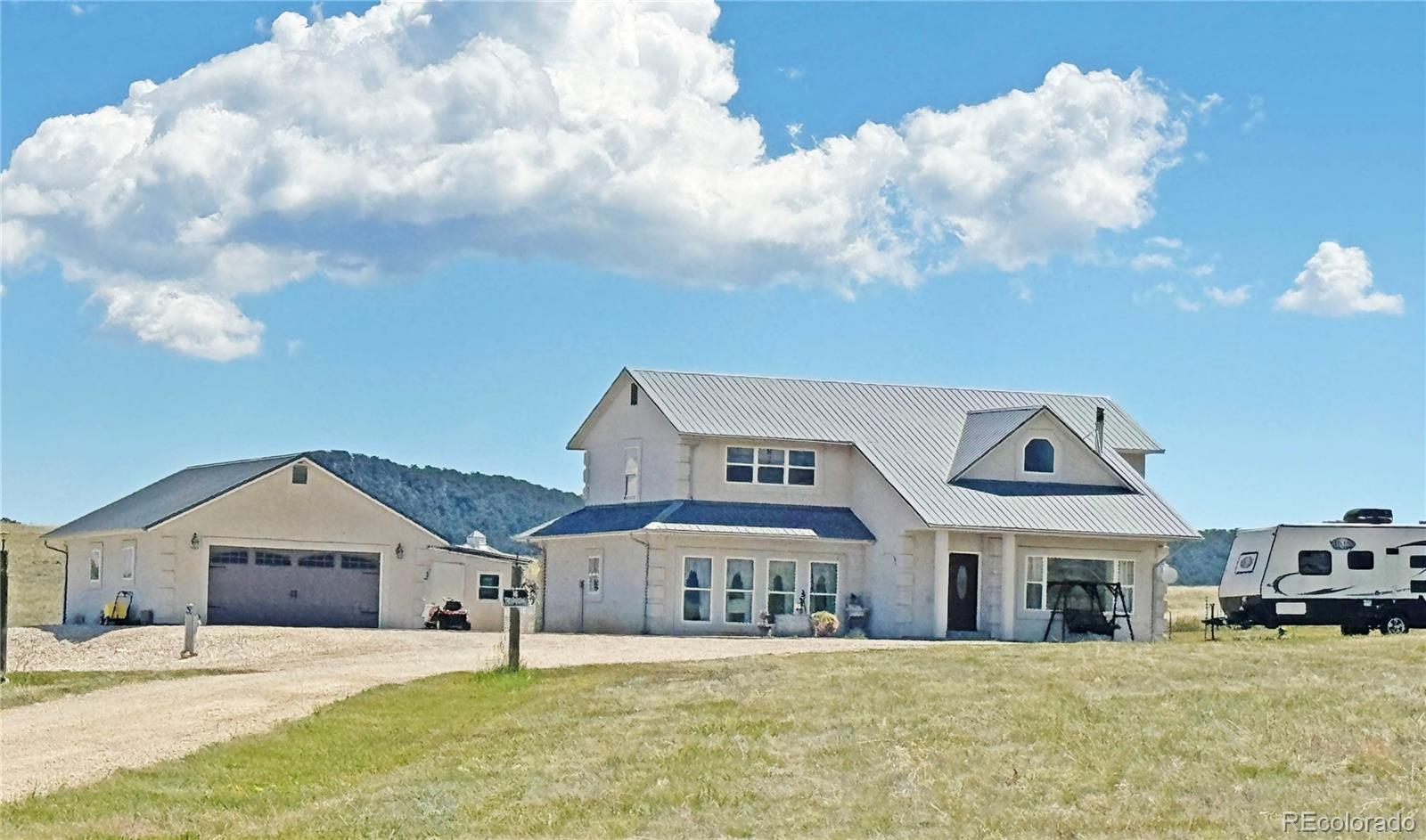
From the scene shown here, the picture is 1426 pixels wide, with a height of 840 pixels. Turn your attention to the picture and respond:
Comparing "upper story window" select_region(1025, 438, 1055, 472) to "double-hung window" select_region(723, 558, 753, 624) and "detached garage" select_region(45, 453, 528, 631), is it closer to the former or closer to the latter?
"double-hung window" select_region(723, 558, 753, 624)

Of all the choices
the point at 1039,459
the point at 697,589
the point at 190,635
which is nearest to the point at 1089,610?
the point at 1039,459

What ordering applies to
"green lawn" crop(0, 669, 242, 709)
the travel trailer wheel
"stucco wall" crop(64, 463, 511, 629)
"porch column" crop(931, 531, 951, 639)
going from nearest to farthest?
1. "green lawn" crop(0, 669, 242, 709)
2. the travel trailer wheel
3. "porch column" crop(931, 531, 951, 639)
4. "stucco wall" crop(64, 463, 511, 629)

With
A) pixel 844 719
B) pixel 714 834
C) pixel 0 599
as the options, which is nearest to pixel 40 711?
pixel 0 599

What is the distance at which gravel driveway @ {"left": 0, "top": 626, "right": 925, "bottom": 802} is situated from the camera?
24094mm

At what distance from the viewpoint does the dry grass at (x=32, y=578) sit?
6243 cm

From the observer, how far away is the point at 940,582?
4456 centimetres

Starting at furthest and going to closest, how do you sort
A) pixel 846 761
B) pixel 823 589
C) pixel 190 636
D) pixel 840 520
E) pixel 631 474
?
pixel 631 474 < pixel 840 520 < pixel 823 589 < pixel 190 636 < pixel 846 761

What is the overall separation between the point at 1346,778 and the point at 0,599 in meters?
28.4

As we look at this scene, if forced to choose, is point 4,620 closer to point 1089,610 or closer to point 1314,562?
point 1089,610

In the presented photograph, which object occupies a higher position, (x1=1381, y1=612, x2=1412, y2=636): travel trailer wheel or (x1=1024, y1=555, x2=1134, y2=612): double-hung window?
(x1=1024, y1=555, x2=1134, y2=612): double-hung window

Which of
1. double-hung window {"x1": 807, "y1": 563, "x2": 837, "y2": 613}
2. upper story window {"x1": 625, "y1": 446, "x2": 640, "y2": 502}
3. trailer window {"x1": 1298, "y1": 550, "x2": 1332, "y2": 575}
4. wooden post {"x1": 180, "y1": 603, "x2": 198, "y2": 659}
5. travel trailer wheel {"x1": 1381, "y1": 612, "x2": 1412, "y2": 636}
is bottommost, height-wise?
wooden post {"x1": 180, "y1": 603, "x2": 198, "y2": 659}

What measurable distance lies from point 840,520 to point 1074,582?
19.5ft

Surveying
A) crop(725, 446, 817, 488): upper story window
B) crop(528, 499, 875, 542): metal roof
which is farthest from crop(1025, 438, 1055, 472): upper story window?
crop(725, 446, 817, 488): upper story window

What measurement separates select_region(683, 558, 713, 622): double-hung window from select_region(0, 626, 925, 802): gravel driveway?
75.4 inches
